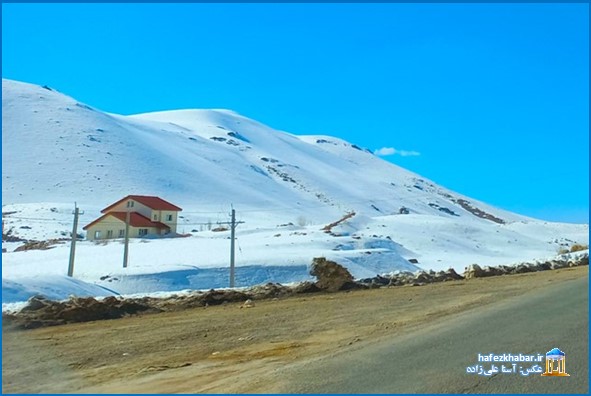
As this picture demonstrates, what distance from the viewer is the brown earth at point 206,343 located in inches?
330

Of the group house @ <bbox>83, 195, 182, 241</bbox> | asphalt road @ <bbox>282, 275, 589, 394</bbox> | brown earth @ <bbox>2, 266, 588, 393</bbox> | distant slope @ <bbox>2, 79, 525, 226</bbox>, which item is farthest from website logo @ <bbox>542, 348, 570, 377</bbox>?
distant slope @ <bbox>2, 79, 525, 226</bbox>

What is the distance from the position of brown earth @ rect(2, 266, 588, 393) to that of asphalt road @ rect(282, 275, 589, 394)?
0.55 m

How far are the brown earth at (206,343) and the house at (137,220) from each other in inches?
2148

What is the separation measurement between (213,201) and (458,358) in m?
116

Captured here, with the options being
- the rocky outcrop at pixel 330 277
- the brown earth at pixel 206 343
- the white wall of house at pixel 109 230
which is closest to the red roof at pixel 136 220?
the white wall of house at pixel 109 230

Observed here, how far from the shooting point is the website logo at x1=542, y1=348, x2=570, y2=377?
789 cm

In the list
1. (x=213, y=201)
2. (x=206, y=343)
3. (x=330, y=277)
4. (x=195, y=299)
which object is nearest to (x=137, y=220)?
(x=330, y=277)

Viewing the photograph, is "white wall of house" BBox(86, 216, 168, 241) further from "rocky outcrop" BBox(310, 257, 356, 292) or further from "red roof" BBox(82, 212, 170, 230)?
"rocky outcrop" BBox(310, 257, 356, 292)

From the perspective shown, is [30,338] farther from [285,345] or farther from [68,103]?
[68,103]

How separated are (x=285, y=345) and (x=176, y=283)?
21.0m

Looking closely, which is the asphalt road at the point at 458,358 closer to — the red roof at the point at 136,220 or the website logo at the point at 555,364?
the website logo at the point at 555,364

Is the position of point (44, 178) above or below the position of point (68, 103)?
below

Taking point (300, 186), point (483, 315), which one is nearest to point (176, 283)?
point (483, 315)

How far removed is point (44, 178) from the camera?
4579 inches
